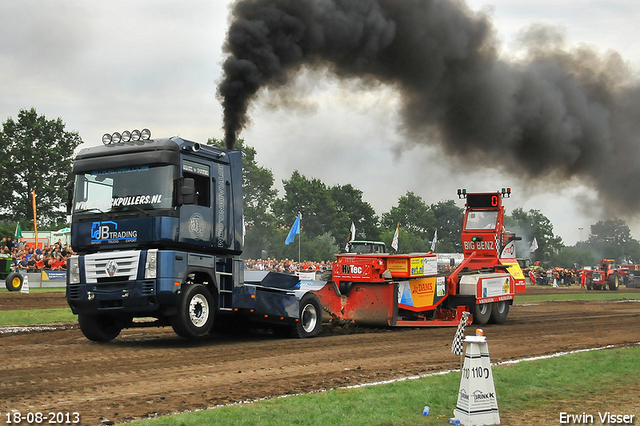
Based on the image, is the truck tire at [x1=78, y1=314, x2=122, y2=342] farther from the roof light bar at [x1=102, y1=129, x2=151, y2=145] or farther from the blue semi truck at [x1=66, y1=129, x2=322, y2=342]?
the roof light bar at [x1=102, y1=129, x2=151, y2=145]

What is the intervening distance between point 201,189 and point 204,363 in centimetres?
313

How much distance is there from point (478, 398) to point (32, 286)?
28141 millimetres

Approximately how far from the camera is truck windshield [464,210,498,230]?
64.3 ft

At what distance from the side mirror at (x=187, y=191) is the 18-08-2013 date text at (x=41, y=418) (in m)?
4.92

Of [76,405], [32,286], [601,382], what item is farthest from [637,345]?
[32,286]

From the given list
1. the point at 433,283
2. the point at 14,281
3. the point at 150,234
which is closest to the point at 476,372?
the point at 150,234

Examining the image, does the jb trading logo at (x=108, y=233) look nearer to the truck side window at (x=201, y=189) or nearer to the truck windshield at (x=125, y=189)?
the truck windshield at (x=125, y=189)

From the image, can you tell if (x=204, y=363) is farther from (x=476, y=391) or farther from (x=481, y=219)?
(x=481, y=219)

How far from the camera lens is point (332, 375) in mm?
8898

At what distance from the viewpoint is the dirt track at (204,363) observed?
7000mm

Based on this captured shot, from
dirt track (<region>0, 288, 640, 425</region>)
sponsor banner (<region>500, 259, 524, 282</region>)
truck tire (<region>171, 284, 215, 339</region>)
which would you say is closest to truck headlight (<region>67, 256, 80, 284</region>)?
dirt track (<region>0, 288, 640, 425</region>)

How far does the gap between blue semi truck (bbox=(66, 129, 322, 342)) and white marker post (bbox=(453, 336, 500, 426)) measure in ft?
18.6

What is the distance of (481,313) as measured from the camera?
1784 cm

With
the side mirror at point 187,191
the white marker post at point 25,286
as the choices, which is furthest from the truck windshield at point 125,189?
the white marker post at point 25,286
